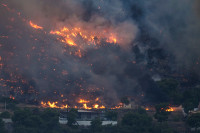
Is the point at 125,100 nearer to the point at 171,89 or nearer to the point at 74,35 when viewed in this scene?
the point at 171,89

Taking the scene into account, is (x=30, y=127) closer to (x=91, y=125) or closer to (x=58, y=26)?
(x=91, y=125)

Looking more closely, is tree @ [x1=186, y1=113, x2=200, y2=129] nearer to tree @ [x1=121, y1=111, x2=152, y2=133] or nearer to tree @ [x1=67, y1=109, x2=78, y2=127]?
tree @ [x1=121, y1=111, x2=152, y2=133]

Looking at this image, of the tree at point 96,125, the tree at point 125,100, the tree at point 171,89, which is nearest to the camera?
the tree at point 96,125

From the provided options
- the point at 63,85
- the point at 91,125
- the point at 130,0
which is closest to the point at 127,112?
the point at 91,125

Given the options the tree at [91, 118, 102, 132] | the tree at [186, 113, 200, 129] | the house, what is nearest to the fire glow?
the house

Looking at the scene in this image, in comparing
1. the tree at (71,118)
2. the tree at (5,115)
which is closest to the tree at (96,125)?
the tree at (71,118)

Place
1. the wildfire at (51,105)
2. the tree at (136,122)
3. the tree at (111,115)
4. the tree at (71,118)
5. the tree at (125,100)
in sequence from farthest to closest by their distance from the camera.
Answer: the tree at (125,100) → the wildfire at (51,105) → the tree at (111,115) → the tree at (71,118) → the tree at (136,122)

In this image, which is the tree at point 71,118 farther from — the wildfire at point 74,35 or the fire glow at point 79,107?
the wildfire at point 74,35
